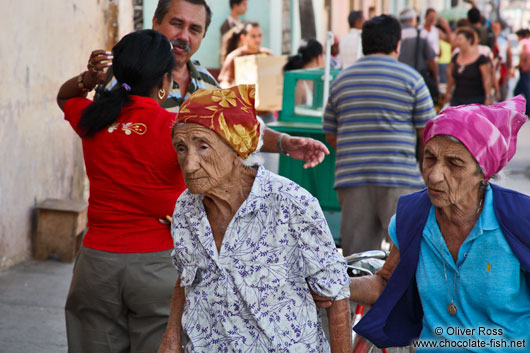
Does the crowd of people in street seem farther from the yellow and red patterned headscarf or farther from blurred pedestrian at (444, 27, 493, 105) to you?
blurred pedestrian at (444, 27, 493, 105)

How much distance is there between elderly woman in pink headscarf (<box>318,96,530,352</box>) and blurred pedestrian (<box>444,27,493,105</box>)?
345 inches

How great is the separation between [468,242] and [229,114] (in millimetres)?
947

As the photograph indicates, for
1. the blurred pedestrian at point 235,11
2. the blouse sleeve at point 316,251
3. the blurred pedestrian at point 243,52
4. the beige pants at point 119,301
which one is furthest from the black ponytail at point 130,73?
the blurred pedestrian at point 235,11

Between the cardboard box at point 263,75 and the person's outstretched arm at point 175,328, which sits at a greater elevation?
the cardboard box at point 263,75

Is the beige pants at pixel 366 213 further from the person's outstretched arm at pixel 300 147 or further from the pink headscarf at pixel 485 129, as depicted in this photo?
the pink headscarf at pixel 485 129

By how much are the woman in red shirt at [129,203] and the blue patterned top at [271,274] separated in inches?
31.7

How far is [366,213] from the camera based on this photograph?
238 inches

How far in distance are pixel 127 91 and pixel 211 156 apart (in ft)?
2.98

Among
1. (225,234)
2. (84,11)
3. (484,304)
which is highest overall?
(84,11)

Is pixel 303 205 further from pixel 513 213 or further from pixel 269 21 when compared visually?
pixel 269 21

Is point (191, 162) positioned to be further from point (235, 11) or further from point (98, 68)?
point (235, 11)

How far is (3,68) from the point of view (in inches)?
257

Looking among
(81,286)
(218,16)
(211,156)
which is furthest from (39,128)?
(218,16)

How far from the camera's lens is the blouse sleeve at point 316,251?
2.54 m
